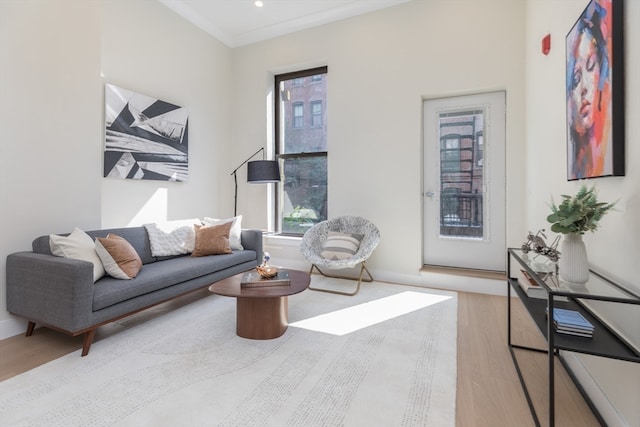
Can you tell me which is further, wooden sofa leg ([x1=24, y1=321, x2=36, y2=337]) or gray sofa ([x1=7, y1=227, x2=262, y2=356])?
wooden sofa leg ([x1=24, y1=321, x2=36, y2=337])

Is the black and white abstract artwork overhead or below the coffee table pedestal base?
overhead

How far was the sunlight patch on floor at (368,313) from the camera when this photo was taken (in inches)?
99.6

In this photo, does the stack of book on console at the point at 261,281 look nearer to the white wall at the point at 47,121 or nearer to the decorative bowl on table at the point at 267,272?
the decorative bowl on table at the point at 267,272

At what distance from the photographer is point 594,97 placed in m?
1.60

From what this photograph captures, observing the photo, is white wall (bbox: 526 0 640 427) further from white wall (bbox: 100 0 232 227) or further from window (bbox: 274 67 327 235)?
white wall (bbox: 100 0 232 227)

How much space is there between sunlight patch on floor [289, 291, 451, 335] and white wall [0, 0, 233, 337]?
7.41ft

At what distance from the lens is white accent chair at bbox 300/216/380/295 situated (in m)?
3.35

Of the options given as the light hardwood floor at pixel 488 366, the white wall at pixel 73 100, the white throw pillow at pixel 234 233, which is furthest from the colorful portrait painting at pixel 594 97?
the white wall at pixel 73 100

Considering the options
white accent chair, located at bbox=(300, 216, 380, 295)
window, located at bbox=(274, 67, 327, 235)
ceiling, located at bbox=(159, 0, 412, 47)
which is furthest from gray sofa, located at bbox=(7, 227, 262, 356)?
ceiling, located at bbox=(159, 0, 412, 47)

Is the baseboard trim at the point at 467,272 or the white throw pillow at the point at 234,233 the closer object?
the baseboard trim at the point at 467,272

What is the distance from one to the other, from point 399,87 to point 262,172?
2052 millimetres

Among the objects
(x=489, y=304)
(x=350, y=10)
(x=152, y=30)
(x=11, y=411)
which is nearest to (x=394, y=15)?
(x=350, y=10)

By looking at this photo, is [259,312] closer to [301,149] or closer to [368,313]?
[368,313]

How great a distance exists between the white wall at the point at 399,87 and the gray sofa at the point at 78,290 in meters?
2.06
